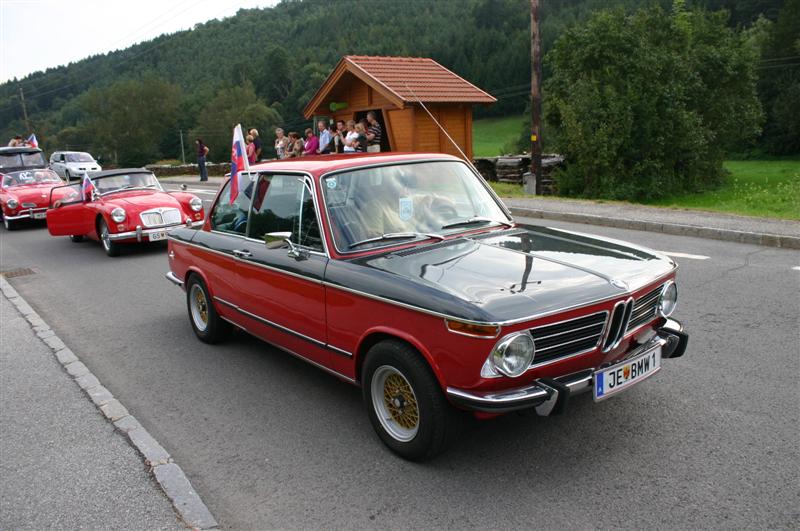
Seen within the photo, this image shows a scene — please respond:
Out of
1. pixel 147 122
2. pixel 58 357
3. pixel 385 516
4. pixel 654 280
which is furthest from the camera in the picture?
pixel 147 122

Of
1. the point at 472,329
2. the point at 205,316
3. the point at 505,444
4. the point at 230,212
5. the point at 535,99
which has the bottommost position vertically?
the point at 505,444

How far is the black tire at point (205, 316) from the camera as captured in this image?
609 centimetres

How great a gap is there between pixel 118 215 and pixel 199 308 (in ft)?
20.4

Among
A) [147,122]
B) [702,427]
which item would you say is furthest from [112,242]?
[147,122]

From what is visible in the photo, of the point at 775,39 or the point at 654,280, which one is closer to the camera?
the point at 654,280

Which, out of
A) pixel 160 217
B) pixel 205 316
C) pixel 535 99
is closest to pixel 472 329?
pixel 205 316

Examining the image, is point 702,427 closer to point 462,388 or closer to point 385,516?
point 462,388

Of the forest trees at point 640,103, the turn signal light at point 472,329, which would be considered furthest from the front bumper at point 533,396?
the forest trees at point 640,103

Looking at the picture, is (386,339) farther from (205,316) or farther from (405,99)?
(405,99)

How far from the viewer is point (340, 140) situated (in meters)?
18.7

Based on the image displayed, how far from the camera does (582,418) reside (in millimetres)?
4234

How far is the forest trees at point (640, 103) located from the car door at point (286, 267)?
59.7ft

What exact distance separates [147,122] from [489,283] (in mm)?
105144

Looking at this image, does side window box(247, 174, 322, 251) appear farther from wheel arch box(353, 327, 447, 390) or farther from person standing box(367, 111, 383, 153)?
person standing box(367, 111, 383, 153)
